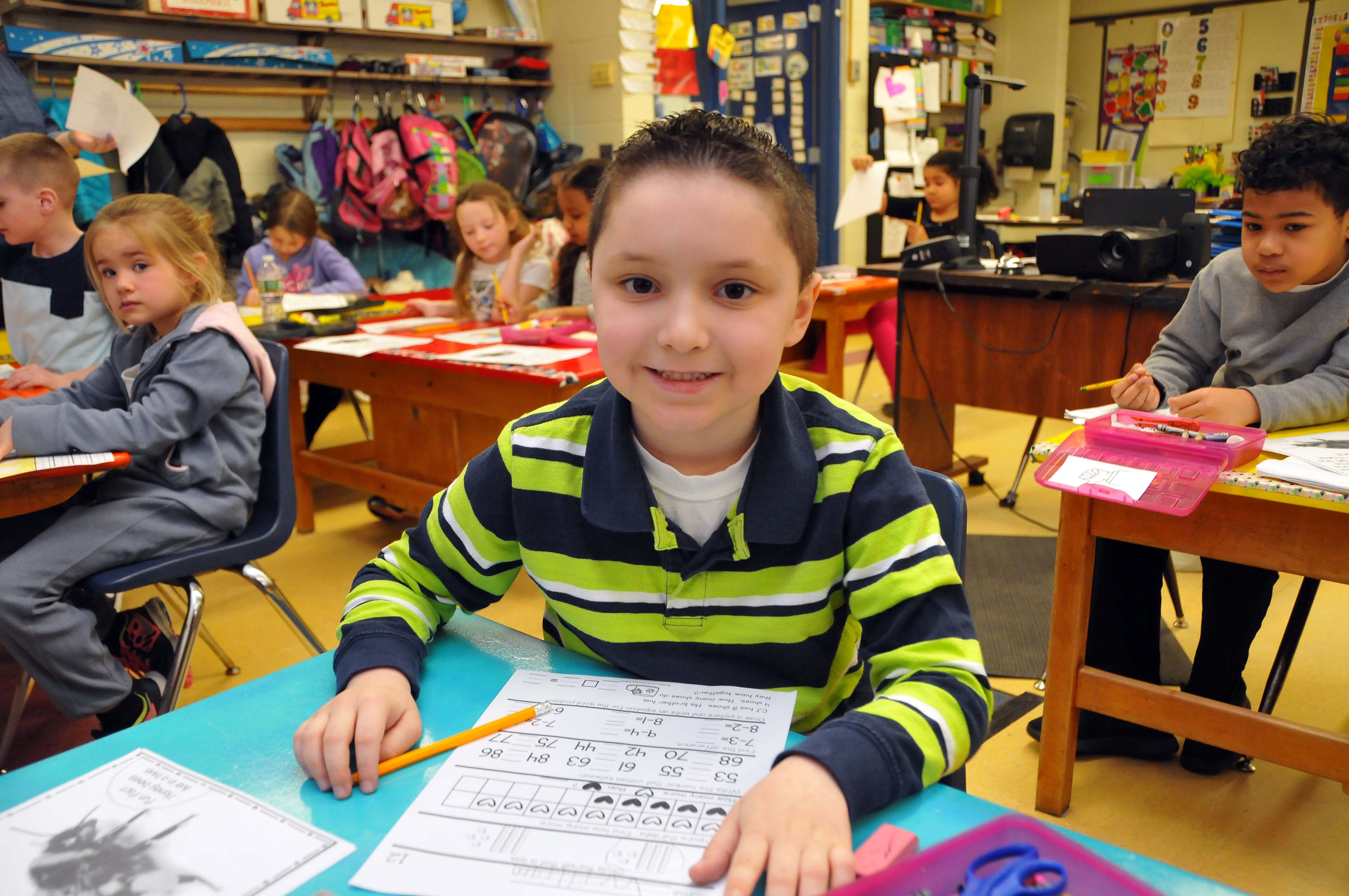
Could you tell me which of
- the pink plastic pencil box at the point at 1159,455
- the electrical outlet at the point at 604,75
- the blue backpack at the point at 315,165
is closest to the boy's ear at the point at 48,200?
the blue backpack at the point at 315,165

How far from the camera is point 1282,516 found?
1.37 metres

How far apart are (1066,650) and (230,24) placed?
13.8 ft

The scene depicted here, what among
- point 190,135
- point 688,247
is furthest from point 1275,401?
point 190,135

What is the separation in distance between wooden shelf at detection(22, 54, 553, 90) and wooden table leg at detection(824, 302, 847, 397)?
2.53 meters

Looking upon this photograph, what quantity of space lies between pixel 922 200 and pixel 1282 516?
12.5 ft

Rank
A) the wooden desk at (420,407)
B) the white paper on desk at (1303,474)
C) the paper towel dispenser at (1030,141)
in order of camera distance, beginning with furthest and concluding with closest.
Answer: the paper towel dispenser at (1030,141) < the wooden desk at (420,407) < the white paper on desk at (1303,474)

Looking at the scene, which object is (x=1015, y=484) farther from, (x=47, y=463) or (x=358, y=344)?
(x=47, y=463)

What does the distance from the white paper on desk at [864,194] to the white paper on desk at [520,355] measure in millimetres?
1208

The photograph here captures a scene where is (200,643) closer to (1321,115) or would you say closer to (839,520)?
(839,520)

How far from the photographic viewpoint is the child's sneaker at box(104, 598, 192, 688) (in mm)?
1739

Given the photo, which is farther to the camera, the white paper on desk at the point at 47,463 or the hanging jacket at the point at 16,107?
the hanging jacket at the point at 16,107

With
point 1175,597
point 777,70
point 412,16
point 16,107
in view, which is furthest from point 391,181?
point 1175,597

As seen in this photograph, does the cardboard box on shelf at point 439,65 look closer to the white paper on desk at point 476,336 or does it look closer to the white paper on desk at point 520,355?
the white paper on desk at point 476,336

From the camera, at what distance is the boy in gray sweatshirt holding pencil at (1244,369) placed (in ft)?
5.09
